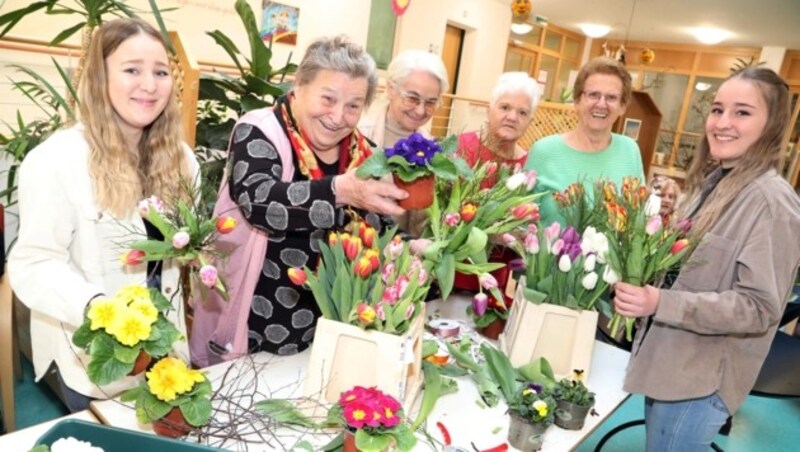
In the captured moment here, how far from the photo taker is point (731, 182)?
1276mm

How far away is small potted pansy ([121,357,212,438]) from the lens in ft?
2.98

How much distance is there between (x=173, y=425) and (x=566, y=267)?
91cm

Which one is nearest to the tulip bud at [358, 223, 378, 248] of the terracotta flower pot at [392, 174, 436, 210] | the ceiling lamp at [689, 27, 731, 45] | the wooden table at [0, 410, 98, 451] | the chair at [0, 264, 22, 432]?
the terracotta flower pot at [392, 174, 436, 210]

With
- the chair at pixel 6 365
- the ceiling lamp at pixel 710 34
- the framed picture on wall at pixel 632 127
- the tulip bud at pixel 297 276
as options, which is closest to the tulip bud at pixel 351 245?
the tulip bud at pixel 297 276

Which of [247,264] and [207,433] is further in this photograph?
[247,264]

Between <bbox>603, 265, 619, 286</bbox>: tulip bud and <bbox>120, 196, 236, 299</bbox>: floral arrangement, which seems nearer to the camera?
<bbox>120, 196, 236, 299</bbox>: floral arrangement

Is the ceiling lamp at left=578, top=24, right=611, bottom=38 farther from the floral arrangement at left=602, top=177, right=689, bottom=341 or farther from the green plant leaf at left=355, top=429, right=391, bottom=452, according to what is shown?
the green plant leaf at left=355, top=429, right=391, bottom=452

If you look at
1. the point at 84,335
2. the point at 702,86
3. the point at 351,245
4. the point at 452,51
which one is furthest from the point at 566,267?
the point at 702,86

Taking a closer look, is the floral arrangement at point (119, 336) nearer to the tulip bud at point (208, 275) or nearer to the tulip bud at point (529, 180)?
the tulip bud at point (208, 275)

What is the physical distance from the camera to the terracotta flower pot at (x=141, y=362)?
2.90ft

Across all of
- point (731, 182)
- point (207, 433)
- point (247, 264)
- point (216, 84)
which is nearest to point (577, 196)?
point (731, 182)

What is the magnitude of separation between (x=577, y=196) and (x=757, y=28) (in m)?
9.59

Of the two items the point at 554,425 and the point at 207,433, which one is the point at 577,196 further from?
the point at 207,433

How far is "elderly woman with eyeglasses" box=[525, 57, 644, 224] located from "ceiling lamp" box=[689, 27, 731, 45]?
926 cm
